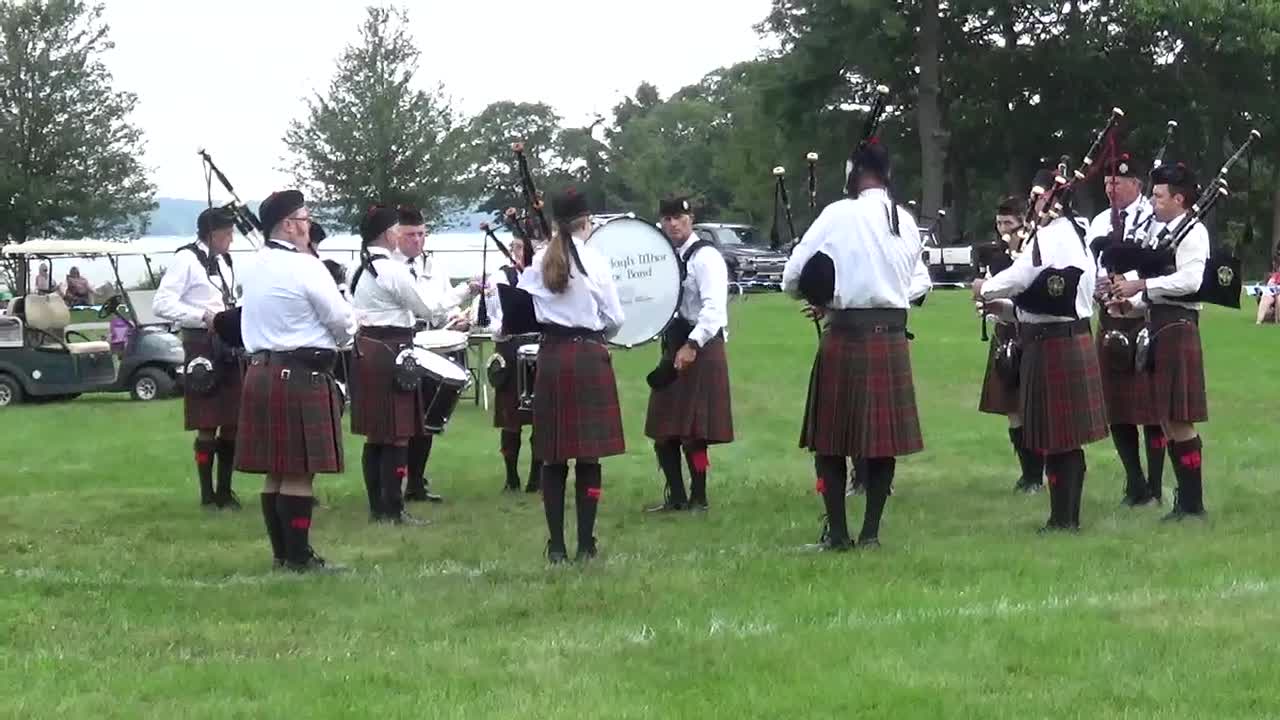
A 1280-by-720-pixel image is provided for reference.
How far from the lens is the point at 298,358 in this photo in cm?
652

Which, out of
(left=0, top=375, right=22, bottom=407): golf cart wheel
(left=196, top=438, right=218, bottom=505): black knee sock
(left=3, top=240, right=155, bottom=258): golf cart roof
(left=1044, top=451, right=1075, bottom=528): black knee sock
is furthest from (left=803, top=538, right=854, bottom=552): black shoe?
(left=3, top=240, right=155, bottom=258): golf cart roof

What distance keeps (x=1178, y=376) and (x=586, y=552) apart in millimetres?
2748

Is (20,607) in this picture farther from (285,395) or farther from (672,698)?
(672,698)

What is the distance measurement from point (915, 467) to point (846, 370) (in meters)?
3.22

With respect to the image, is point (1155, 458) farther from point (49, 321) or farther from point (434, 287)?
point (49, 321)

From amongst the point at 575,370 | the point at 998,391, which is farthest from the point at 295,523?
the point at 998,391

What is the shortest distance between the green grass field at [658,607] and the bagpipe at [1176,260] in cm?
100

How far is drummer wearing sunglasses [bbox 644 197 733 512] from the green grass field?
1.00 ft

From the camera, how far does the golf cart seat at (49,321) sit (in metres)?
16.6

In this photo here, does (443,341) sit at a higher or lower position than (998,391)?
higher

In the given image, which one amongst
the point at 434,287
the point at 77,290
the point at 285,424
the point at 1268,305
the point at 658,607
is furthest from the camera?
the point at 77,290

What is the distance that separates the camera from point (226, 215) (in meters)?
8.76

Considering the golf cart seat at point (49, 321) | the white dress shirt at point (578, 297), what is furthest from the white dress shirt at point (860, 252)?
the golf cart seat at point (49, 321)

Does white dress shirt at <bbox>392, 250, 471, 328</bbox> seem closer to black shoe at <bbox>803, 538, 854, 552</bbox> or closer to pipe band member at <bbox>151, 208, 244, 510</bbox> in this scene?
pipe band member at <bbox>151, 208, 244, 510</bbox>
